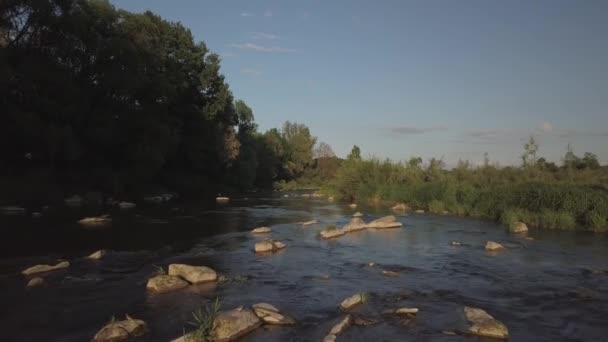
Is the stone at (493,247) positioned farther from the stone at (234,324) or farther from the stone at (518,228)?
the stone at (234,324)

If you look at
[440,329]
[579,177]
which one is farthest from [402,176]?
[440,329]

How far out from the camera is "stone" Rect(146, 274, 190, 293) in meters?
10.3

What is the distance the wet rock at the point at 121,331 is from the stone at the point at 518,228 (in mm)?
17994

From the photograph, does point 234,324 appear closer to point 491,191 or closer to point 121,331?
point 121,331

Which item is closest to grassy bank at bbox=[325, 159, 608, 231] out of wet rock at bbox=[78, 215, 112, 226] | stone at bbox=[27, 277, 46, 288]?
stone at bbox=[27, 277, 46, 288]

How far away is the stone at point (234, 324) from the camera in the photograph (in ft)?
24.0

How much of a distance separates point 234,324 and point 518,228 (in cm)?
1741

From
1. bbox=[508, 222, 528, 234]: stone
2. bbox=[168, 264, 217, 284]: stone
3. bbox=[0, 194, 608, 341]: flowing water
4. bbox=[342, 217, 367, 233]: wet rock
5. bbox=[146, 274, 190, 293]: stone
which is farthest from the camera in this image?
bbox=[342, 217, 367, 233]: wet rock

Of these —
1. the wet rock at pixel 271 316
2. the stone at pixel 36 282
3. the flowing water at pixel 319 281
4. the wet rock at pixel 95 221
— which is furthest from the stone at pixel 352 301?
the wet rock at pixel 95 221

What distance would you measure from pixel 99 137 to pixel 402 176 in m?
26.2

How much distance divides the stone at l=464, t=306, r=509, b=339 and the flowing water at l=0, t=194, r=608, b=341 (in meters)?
0.24

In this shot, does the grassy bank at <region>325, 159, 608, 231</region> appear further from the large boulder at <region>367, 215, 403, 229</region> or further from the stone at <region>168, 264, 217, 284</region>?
the stone at <region>168, 264, 217, 284</region>

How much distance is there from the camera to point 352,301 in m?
9.26

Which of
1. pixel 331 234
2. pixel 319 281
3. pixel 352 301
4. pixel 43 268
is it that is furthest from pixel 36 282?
pixel 331 234
